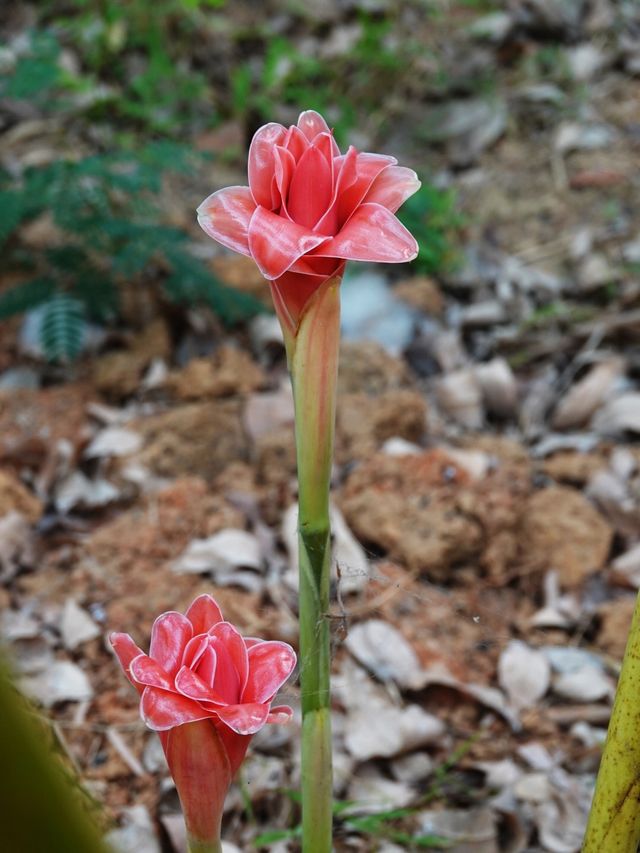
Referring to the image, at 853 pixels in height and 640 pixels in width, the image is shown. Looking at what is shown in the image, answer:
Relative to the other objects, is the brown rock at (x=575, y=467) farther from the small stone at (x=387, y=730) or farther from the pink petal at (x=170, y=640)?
the pink petal at (x=170, y=640)

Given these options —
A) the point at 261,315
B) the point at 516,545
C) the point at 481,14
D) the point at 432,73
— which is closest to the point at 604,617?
the point at 516,545

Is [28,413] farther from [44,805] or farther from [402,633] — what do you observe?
[44,805]

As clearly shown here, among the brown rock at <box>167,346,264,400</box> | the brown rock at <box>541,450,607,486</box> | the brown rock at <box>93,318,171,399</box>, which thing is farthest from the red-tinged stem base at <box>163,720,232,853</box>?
the brown rock at <box>93,318,171,399</box>

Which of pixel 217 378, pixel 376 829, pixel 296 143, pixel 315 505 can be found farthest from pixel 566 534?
pixel 296 143

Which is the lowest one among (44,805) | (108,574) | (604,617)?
(604,617)

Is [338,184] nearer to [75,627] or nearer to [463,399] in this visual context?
[75,627]

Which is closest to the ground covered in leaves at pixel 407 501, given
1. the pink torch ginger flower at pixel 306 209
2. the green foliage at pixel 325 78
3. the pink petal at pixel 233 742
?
the green foliage at pixel 325 78
